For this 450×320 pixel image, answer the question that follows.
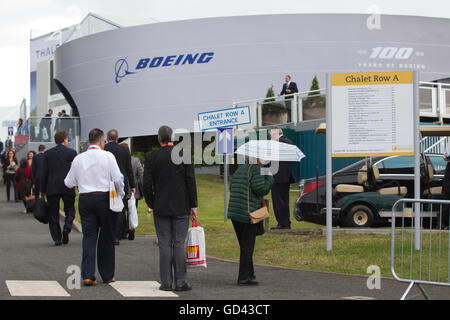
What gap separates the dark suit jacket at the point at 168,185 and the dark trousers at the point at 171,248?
4.8 inches

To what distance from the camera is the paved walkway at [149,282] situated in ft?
28.2

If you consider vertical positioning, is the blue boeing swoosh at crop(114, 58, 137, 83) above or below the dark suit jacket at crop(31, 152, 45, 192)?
above

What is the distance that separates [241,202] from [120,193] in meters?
1.48

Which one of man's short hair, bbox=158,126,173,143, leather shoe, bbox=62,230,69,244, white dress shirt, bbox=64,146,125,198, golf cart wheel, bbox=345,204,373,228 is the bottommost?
leather shoe, bbox=62,230,69,244

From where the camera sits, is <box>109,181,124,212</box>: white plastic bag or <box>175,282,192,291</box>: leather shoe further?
<box>109,181,124,212</box>: white plastic bag

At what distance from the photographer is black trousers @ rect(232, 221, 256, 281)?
31.1 ft

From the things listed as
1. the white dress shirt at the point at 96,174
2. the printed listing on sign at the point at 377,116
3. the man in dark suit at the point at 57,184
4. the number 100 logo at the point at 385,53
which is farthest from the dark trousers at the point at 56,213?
the number 100 logo at the point at 385,53

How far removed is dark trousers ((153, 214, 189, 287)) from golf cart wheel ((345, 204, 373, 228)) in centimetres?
601

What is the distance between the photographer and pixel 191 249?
9.44 m

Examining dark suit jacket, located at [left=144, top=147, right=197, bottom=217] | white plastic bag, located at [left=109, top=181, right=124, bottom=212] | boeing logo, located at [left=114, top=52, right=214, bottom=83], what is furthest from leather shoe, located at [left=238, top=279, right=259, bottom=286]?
boeing logo, located at [left=114, top=52, right=214, bottom=83]

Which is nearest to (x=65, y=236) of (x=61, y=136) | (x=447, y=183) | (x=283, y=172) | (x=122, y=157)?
(x=61, y=136)

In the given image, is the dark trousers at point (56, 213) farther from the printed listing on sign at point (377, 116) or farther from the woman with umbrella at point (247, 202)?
the woman with umbrella at point (247, 202)

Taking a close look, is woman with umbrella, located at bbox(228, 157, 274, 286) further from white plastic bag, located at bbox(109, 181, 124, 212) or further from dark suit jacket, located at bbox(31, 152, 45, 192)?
dark suit jacket, located at bbox(31, 152, 45, 192)

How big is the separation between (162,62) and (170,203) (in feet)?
113
